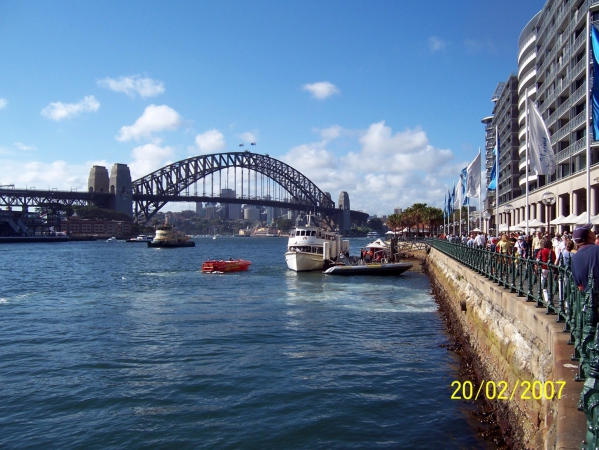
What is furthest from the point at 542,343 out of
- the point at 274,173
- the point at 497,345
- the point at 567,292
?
the point at 274,173

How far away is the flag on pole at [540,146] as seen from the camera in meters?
18.8

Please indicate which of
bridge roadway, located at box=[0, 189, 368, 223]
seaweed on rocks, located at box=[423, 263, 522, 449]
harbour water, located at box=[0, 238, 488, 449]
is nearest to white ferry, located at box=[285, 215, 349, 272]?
harbour water, located at box=[0, 238, 488, 449]

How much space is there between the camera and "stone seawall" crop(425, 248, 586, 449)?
6.82m

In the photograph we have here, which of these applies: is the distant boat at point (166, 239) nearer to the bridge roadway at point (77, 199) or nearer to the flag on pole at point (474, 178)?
the bridge roadway at point (77, 199)

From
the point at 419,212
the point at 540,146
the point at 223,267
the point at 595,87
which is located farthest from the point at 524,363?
the point at 419,212

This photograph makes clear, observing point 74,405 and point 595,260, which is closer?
point 595,260

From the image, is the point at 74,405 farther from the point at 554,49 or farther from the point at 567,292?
the point at 554,49

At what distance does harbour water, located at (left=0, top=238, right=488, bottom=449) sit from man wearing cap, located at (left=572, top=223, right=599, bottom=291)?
13.9 feet

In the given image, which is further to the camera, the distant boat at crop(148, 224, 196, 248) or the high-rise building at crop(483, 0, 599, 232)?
the distant boat at crop(148, 224, 196, 248)

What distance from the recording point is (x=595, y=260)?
6996mm

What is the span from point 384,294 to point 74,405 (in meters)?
23.2

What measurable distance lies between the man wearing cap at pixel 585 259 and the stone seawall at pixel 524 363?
3.99ft

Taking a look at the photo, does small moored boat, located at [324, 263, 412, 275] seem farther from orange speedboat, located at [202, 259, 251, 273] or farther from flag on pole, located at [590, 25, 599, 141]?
flag on pole, located at [590, 25, 599, 141]

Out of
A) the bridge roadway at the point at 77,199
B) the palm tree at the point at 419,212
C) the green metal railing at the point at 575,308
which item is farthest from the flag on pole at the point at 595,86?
the bridge roadway at the point at 77,199
